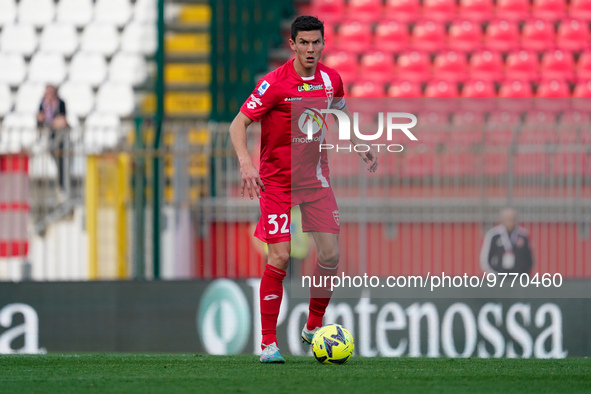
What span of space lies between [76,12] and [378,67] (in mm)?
4483

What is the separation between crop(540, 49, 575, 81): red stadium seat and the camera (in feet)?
41.9

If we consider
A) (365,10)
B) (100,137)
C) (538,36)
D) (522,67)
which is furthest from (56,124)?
(538,36)

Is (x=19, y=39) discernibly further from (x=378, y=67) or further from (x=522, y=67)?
(x=522, y=67)

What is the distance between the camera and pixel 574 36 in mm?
13109

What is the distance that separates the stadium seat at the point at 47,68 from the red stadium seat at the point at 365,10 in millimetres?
4369

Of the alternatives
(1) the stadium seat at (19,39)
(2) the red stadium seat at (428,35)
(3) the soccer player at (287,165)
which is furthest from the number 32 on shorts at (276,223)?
(1) the stadium seat at (19,39)

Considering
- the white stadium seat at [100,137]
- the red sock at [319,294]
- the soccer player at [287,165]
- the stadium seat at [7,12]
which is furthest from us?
the stadium seat at [7,12]

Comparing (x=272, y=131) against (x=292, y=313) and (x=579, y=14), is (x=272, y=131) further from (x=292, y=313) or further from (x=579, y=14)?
(x=579, y=14)

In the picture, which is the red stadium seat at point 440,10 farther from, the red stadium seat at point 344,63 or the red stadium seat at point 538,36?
the red stadium seat at point 344,63

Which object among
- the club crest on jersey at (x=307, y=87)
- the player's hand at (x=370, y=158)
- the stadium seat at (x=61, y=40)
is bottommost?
the player's hand at (x=370, y=158)

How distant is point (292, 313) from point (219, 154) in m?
1.67

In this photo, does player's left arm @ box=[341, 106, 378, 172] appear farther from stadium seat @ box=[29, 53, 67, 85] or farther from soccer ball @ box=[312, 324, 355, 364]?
stadium seat @ box=[29, 53, 67, 85]

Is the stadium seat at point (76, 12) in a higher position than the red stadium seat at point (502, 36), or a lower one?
higher

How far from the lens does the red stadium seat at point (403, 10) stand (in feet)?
44.2
